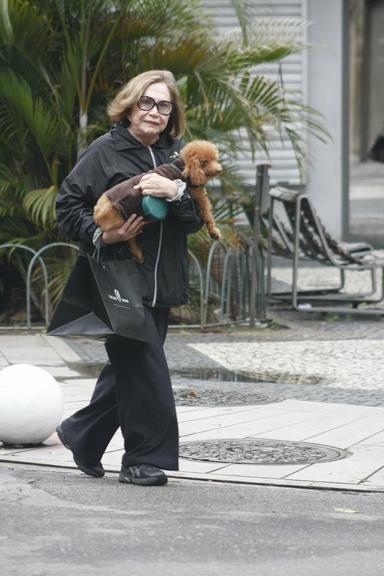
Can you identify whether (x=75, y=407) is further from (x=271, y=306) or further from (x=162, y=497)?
(x=271, y=306)

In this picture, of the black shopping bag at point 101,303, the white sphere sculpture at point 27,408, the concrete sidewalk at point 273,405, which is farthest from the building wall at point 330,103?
the black shopping bag at point 101,303

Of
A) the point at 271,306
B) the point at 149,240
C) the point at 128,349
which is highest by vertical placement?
the point at 149,240

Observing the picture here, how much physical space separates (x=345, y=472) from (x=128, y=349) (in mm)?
1271

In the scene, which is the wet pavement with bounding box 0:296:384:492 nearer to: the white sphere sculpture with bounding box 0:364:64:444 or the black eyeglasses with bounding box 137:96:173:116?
the white sphere sculpture with bounding box 0:364:64:444

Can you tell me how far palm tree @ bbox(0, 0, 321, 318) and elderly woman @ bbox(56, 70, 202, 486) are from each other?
225 inches

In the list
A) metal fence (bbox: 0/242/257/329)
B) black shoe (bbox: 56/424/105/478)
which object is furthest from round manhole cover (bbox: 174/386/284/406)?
metal fence (bbox: 0/242/257/329)

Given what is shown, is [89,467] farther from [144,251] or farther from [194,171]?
[194,171]

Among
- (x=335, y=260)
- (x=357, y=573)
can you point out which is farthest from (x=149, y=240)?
(x=335, y=260)

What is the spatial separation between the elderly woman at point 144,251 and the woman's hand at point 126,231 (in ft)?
0.22

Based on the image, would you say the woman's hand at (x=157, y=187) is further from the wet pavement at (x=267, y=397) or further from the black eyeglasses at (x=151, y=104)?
the wet pavement at (x=267, y=397)

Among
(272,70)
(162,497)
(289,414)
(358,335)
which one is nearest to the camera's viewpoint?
(162,497)

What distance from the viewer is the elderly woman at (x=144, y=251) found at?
6.50 meters

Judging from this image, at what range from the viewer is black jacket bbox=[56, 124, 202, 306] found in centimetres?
649

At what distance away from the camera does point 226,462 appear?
7219 millimetres
